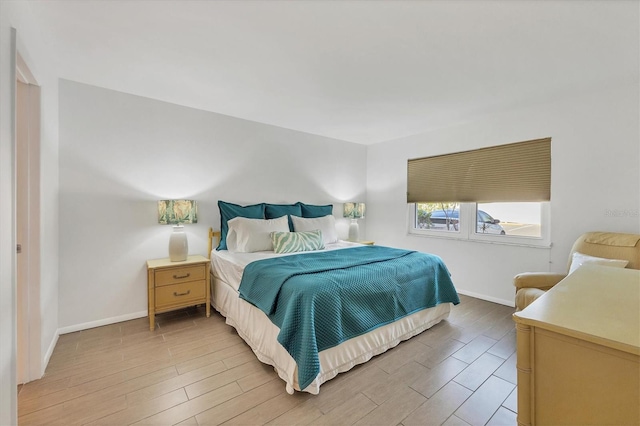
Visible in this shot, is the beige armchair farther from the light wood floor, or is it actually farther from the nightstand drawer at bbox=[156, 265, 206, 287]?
the nightstand drawer at bbox=[156, 265, 206, 287]

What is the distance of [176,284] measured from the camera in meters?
2.70

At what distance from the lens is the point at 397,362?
6.87 feet

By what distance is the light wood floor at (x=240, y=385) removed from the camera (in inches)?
61.0

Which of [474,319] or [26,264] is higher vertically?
[26,264]

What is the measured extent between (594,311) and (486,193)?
111 inches

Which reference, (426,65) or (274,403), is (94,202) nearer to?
(274,403)

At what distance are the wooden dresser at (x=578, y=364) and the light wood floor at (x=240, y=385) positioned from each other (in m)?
0.89

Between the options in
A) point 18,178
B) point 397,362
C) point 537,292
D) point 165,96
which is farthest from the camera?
point 165,96

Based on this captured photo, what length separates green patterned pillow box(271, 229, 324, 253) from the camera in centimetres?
301

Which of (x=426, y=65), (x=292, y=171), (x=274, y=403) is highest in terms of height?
(x=426, y=65)

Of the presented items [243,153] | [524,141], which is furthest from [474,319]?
[243,153]

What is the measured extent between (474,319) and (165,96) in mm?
4057

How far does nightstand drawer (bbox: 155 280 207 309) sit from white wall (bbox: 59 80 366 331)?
18.2 inches

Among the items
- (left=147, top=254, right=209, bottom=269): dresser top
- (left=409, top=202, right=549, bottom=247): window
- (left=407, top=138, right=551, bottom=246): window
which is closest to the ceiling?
(left=407, top=138, right=551, bottom=246): window
